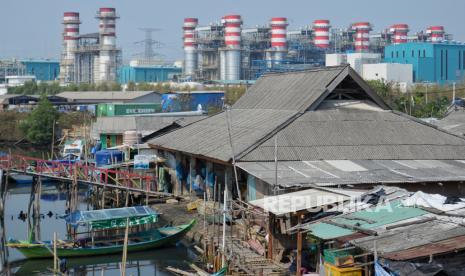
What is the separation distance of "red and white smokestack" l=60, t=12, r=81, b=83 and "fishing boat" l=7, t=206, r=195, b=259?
91.5 meters

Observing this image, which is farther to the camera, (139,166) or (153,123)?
(153,123)

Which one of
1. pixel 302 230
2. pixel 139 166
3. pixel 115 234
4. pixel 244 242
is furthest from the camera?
pixel 139 166

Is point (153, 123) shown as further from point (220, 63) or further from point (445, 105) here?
point (220, 63)

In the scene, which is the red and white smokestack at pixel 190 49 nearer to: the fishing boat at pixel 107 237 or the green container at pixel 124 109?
the green container at pixel 124 109

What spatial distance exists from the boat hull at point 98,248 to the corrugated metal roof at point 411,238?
847cm

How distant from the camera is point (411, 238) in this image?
11.1m

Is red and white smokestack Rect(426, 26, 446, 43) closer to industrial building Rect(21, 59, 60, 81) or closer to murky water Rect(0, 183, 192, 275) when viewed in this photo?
industrial building Rect(21, 59, 60, 81)

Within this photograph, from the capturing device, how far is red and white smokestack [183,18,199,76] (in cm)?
9806

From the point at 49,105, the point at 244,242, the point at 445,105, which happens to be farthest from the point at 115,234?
the point at 49,105

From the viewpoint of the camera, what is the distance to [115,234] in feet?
66.4

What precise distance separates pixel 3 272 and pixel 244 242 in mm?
6109

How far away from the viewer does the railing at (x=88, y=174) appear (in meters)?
23.4

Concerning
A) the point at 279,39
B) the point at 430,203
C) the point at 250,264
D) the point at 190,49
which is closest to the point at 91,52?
the point at 190,49

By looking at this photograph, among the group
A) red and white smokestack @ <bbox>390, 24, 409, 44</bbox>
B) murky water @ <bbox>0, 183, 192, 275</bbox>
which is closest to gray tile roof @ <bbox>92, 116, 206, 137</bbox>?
murky water @ <bbox>0, 183, 192, 275</bbox>
